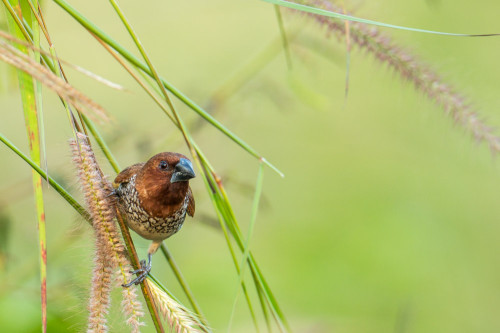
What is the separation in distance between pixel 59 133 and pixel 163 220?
329 cm

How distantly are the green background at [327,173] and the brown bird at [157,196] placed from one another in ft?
2.00

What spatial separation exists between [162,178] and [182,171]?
0.09m

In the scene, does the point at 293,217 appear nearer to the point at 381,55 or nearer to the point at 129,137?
the point at 129,137

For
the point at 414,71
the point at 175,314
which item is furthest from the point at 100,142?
the point at 414,71

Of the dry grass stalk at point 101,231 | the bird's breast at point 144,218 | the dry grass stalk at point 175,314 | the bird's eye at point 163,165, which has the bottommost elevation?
the dry grass stalk at point 175,314

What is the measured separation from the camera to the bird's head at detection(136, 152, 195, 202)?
7.16 feet

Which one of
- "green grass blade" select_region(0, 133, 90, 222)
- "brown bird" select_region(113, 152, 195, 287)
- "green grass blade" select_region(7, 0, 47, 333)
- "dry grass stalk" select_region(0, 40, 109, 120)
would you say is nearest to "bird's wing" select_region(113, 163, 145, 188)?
"brown bird" select_region(113, 152, 195, 287)

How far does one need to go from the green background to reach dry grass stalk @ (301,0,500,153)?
38.2 inches

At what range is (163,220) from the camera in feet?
7.14

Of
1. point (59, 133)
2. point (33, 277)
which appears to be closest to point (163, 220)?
point (33, 277)

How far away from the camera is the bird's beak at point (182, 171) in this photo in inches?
83.5

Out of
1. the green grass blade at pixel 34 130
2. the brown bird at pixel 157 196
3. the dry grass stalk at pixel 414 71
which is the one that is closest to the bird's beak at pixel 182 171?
the brown bird at pixel 157 196

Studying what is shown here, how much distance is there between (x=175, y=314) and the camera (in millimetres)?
1425

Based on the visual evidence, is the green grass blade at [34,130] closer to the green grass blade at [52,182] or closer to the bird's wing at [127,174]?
the green grass blade at [52,182]
